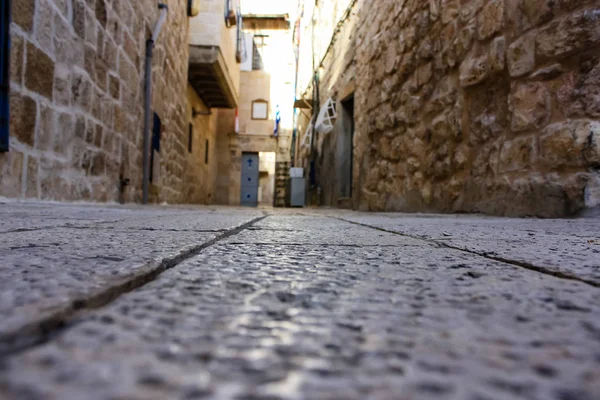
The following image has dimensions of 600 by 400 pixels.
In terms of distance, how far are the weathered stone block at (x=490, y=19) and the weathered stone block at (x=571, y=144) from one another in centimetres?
73

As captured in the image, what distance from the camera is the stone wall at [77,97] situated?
2096 mm

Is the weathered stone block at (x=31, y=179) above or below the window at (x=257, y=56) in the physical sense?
below

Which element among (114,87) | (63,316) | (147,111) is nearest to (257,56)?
(147,111)

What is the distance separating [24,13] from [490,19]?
8.31 feet

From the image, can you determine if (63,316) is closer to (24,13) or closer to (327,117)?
(24,13)

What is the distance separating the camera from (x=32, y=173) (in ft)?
7.31

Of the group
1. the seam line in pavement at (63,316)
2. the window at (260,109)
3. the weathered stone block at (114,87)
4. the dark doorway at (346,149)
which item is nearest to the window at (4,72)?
the weathered stone block at (114,87)

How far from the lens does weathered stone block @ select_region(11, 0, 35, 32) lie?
1.97 meters

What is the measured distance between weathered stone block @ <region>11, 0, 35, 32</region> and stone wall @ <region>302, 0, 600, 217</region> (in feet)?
8.21

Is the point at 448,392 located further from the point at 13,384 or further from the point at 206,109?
the point at 206,109

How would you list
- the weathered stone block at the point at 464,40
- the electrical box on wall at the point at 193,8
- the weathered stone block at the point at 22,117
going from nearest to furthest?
the weathered stone block at the point at 22,117, the weathered stone block at the point at 464,40, the electrical box on wall at the point at 193,8

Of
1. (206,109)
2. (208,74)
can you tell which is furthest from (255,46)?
(208,74)

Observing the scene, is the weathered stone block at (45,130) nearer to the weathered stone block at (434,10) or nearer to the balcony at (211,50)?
the weathered stone block at (434,10)

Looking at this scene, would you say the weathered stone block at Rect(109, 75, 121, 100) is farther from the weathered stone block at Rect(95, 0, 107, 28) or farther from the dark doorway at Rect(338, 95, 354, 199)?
the dark doorway at Rect(338, 95, 354, 199)
